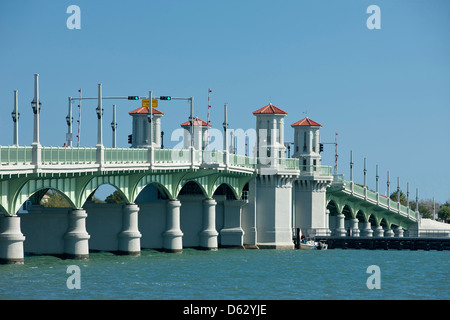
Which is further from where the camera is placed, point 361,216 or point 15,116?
point 361,216

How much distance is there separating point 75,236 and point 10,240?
34.9 ft

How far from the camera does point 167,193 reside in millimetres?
108438

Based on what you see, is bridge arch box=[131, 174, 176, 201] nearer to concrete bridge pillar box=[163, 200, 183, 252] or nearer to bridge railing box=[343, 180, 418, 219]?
concrete bridge pillar box=[163, 200, 183, 252]

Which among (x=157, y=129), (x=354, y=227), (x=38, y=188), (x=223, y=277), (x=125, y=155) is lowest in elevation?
(x=223, y=277)

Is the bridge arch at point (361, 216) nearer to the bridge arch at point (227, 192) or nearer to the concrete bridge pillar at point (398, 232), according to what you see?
the concrete bridge pillar at point (398, 232)

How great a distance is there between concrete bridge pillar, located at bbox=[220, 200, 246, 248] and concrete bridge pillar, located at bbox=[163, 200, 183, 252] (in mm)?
11196

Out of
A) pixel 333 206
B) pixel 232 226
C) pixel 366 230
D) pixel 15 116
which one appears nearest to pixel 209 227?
pixel 232 226

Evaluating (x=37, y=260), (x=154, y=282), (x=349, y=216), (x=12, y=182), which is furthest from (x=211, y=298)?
(x=349, y=216)

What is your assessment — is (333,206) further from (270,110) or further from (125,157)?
(125,157)

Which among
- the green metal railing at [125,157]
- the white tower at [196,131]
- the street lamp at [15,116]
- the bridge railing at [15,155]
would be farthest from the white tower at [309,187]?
the bridge railing at [15,155]

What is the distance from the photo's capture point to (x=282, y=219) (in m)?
121

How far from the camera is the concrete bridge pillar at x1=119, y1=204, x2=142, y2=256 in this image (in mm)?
100688
